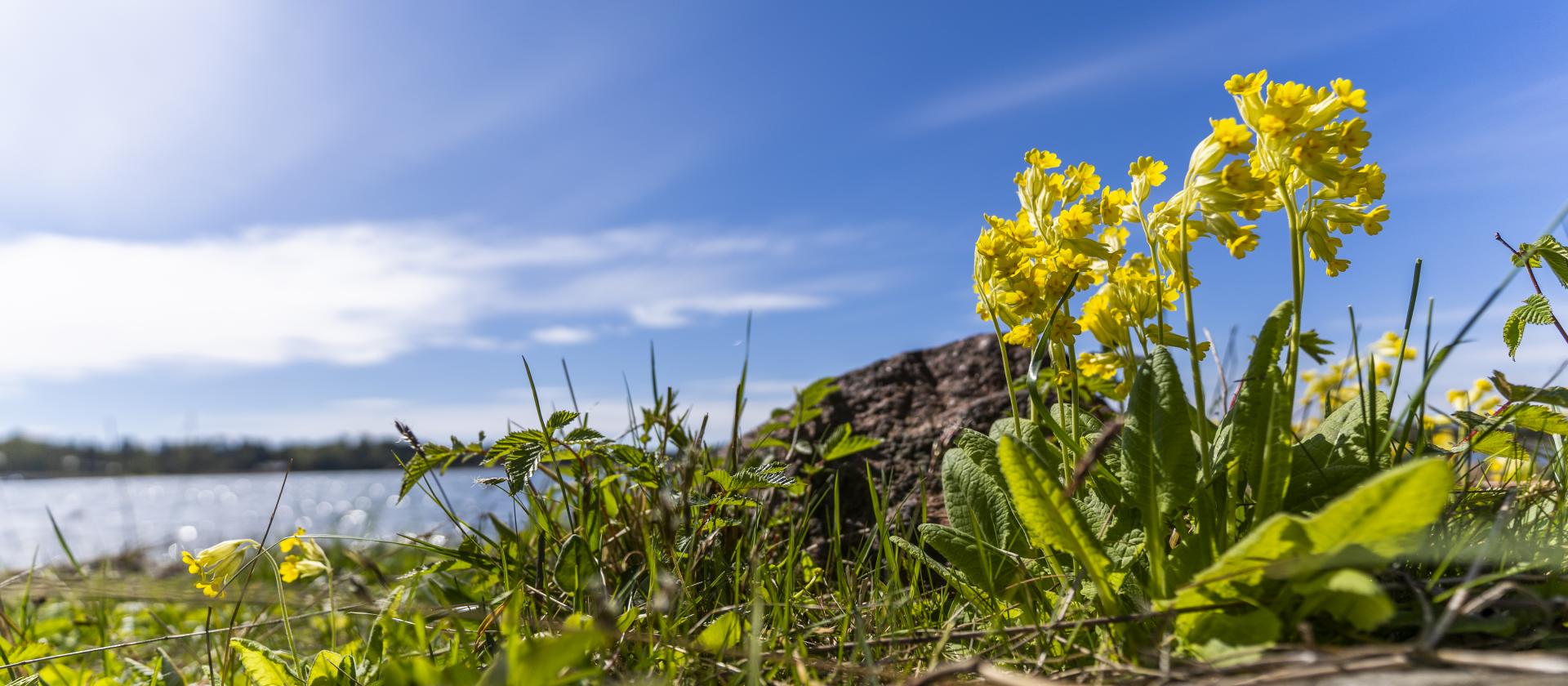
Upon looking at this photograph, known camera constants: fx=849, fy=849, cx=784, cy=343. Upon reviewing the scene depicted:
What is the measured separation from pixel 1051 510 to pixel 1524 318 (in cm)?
122

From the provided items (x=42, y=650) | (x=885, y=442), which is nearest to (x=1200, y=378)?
(x=885, y=442)

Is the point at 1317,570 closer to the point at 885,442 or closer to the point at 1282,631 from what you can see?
the point at 1282,631

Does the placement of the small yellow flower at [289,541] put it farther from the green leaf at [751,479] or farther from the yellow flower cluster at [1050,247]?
A: the yellow flower cluster at [1050,247]

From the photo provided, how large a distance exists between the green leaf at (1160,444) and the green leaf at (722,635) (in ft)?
2.53

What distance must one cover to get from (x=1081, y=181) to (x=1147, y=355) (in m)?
0.39

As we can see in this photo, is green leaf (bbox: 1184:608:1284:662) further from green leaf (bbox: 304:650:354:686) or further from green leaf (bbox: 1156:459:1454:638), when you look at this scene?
green leaf (bbox: 304:650:354:686)

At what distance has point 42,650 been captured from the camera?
244 centimetres

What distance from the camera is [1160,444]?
1534 millimetres

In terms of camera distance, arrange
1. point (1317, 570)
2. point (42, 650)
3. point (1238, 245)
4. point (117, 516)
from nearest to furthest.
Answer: point (1317, 570) < point (1238, 245) < point (42, 650) < point (117, 516)

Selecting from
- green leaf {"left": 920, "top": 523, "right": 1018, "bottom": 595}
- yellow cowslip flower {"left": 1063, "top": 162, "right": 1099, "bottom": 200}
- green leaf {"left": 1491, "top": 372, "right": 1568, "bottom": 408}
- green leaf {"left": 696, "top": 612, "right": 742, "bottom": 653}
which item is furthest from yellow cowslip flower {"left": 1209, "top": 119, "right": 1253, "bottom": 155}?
green leaf {"left": 696, "top": 612, "right": 742, "bottom": 653}

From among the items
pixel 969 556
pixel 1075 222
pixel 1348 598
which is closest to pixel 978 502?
pixel 969 556

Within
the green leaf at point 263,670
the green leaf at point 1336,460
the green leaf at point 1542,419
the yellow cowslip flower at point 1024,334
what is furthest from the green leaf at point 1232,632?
the green leaf at point 263,670

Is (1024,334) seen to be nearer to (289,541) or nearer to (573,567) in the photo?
(573,567)

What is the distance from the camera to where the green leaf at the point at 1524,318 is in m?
1.77
